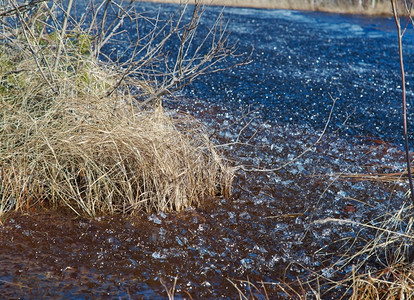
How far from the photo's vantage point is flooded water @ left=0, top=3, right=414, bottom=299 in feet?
9.07

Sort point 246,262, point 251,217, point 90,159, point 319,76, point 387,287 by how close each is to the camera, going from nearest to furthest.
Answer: point 387,287
point 246,262
point 90,159
point 251,217
point 319,76

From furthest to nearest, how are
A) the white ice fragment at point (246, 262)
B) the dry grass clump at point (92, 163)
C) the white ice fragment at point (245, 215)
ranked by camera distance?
the white ice fragment at point (245, 215), the dry grass clump at point (92, 163), the white ice fragment at point (246, 262)

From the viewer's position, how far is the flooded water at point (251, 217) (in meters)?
2.76

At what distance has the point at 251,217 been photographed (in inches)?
140

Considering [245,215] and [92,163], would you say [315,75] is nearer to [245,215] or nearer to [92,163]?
[245,215]

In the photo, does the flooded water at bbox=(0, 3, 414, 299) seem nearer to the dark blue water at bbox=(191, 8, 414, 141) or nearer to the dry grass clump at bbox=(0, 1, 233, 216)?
the dark blue water at bbox=(191, 8, 414, 141)

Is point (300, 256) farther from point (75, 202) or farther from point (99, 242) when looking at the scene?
point (75, 202)

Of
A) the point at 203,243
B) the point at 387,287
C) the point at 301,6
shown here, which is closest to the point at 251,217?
the point at 203,243

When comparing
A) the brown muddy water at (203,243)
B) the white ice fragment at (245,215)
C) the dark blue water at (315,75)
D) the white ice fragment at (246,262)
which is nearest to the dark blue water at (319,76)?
the dark blue water at (315,75)

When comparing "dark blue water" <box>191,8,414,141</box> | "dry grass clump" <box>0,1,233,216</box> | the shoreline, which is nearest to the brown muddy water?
"dry grass clump" <box>0,1,233,216</box>

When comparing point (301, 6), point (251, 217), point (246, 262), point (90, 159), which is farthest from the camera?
point (301, 6)

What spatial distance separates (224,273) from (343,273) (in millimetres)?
730

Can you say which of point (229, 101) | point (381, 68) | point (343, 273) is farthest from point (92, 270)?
point (381, 68)

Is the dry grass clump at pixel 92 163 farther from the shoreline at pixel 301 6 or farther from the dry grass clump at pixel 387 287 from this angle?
the shoreline at pixel 301 6
